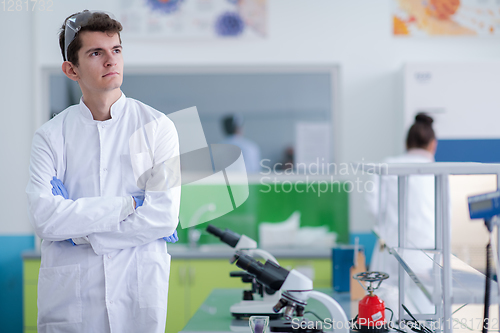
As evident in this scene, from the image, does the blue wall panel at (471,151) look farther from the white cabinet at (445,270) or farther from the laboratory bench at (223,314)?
the white cabinet at (445,270)

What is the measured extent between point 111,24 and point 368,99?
250cm

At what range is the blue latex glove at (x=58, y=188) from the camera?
143cm

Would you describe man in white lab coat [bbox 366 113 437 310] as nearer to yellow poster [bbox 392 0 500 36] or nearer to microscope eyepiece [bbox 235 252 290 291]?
yellow poster [bbox 392 0 500 36]

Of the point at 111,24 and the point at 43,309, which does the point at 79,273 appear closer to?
the point at 43,309

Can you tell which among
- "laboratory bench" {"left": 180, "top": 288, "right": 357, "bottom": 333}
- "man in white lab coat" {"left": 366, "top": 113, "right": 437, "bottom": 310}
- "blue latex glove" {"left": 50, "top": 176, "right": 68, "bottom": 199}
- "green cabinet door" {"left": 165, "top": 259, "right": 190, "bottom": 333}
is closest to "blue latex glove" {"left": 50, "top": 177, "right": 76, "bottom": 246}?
"blue latex glove" {"left": 50, "top": 176, "right": 68, "bottom": 199}

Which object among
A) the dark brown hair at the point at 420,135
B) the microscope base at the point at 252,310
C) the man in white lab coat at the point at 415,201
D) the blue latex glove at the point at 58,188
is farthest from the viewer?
the dark brown hair at the point at 420,135

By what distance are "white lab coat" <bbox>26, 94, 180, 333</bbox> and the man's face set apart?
0.11 metres

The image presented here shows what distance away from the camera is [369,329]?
1504 mm

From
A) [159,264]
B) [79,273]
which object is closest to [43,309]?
→ [79,273]

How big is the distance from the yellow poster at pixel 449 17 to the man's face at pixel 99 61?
8.72 feet

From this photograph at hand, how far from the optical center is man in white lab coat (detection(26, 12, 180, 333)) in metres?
1.39

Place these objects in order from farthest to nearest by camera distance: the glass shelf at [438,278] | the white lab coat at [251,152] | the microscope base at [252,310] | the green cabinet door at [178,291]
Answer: the white lab coat at [251,152]
the green cabinet door at [178,291]
the microscope base at [252,310]
the glass shelf at [438,278]

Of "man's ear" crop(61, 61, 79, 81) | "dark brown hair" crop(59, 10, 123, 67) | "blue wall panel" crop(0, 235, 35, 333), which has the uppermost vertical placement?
"dark brown hair" crop(59, 10, 123, 67)

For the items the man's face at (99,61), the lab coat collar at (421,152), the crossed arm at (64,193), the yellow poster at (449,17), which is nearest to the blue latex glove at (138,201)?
the crossed arm at (64,193)
